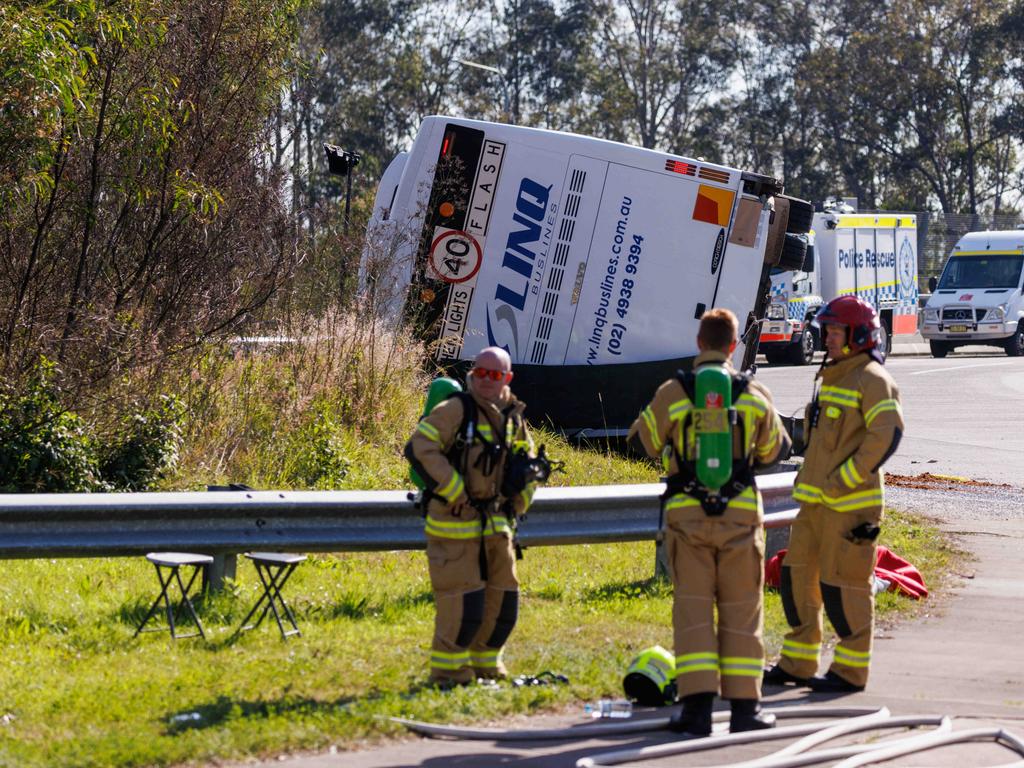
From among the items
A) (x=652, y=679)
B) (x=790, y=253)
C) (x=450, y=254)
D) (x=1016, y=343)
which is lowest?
(x=652, y=679)

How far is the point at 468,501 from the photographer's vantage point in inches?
249

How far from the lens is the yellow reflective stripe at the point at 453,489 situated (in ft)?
20.4

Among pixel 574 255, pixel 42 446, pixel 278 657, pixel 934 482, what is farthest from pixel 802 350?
pixel 278 657

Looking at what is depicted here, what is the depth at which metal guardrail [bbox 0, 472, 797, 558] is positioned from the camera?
23.6 feet

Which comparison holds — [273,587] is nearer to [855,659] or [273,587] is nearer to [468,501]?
[468,501]

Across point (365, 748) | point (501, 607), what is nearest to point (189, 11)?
point (501, 607)

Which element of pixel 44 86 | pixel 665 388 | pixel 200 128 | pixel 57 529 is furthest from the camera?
Answer: pixel 200 128

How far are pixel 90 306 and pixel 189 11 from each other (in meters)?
2.87

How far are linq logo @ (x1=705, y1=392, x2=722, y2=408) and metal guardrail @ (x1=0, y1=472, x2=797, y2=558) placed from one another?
2206mm

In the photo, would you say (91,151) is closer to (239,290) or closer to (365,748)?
(239,290)

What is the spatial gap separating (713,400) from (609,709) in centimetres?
138

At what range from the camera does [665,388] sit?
6.09 meters

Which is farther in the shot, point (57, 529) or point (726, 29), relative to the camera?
point (726, 29)

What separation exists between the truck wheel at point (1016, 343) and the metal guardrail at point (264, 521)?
25.6 meters
